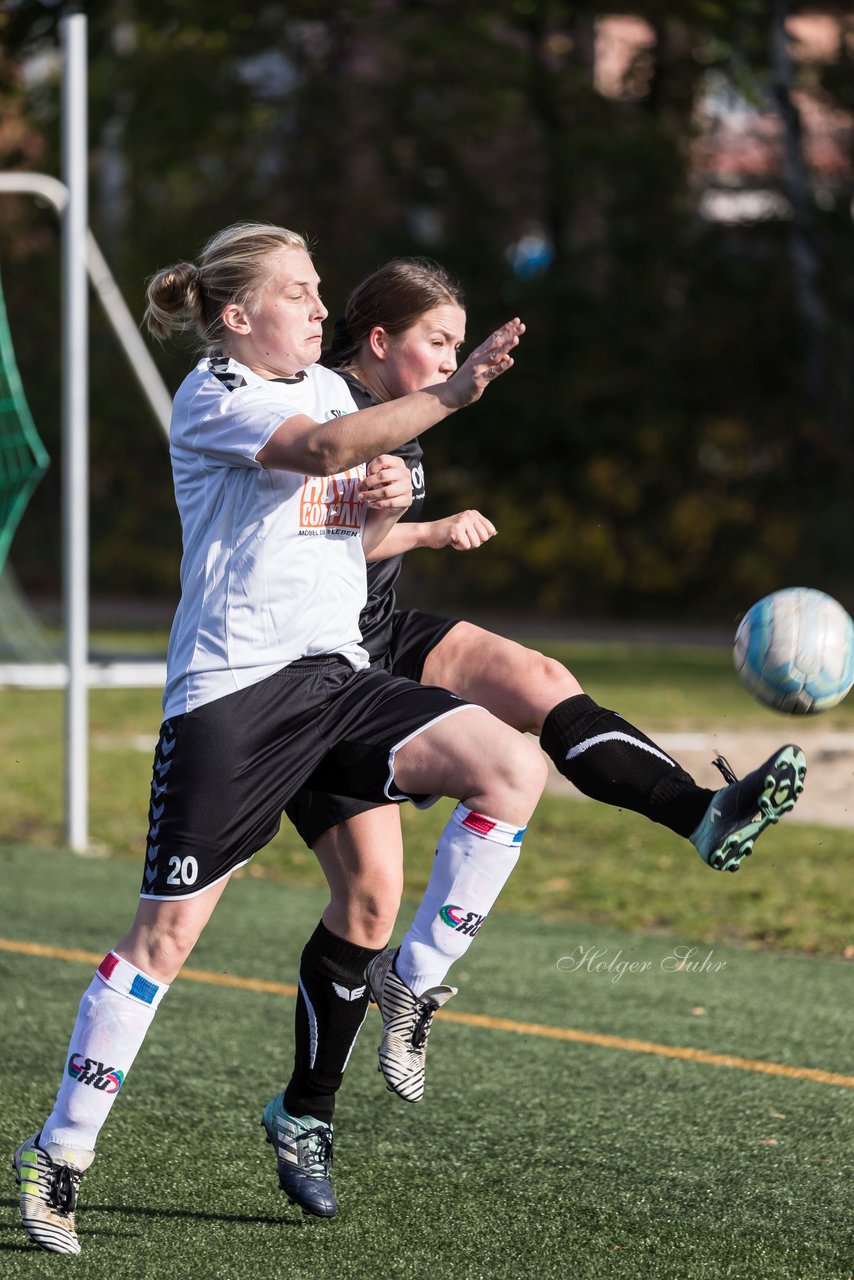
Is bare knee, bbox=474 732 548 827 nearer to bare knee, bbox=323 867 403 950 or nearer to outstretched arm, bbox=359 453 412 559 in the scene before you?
bare knee, bbox=323 867 403 950

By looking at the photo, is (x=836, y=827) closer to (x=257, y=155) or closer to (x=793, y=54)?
(x=793, y=54)

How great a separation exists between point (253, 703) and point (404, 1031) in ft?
2.51

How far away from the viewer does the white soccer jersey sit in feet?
11.6

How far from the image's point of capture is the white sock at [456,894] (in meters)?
3.67

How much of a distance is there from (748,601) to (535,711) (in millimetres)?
19089

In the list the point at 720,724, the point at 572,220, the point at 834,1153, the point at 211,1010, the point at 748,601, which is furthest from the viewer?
the point at 572,220

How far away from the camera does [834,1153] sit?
4.47 metres

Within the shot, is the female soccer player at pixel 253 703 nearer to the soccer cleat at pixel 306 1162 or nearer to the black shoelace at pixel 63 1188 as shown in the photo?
the black shoelace at pixel 63 1188

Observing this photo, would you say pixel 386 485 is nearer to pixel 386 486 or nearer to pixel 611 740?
pixel 386 486

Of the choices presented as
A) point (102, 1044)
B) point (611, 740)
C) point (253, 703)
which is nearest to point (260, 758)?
point (253, 703)

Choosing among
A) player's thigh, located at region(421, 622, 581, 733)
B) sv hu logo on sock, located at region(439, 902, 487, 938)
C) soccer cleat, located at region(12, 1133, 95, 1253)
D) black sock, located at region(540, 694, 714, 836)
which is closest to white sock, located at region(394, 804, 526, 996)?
sv hu logo on sock, located at region(439, 902, 487, 938)

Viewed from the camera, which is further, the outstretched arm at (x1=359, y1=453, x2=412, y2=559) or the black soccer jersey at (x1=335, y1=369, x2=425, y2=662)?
the black soccer jersey at (x1=335, y1=369, x2=425, y2=662)

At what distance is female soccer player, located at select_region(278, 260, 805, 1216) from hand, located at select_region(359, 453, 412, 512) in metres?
0.30

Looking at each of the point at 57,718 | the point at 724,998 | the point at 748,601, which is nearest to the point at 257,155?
the point at 748,601
